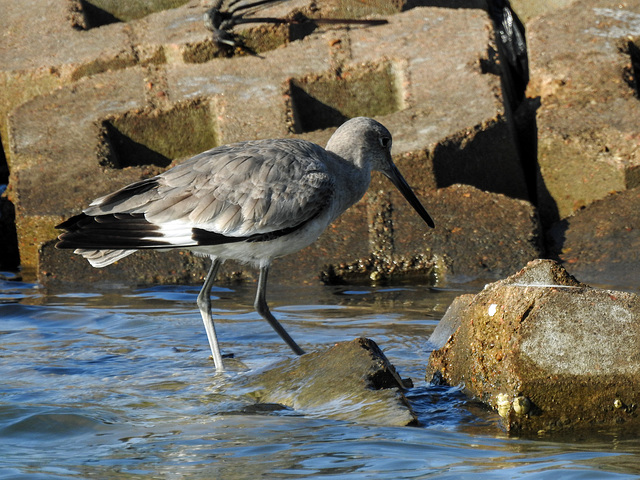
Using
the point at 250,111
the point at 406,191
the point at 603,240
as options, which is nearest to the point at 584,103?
the point at 603,240

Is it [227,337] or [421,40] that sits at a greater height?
[421,40]

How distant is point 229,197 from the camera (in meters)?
4.33

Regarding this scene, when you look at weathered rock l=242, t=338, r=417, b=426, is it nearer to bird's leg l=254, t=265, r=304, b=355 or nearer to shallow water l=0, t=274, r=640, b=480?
shallow water l=0, t=274, r=640, b=480

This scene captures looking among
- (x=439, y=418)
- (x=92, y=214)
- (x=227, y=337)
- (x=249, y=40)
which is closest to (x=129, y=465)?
(x=439, y=418)

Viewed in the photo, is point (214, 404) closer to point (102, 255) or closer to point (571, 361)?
point (102, 255)

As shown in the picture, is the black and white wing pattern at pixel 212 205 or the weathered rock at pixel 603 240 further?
the weathered rock at pixel 603 240

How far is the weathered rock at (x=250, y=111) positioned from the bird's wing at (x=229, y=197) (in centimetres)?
124

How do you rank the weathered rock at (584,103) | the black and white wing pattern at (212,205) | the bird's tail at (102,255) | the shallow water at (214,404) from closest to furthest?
the shallow water at (214,404)
the black and white wing pattern at (212,205)
the bird's tail at (102,255)
the weathered rock at (584,103)

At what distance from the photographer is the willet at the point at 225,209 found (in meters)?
4.25

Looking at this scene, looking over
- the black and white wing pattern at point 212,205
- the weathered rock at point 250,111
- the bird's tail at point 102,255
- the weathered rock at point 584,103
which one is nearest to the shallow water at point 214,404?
the weathered rock at point 250,111

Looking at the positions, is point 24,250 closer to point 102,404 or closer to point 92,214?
point 92,214

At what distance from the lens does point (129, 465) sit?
3.13 m

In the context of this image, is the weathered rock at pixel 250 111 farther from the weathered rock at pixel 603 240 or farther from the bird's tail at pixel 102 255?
the bird's tail at pixel 102 255

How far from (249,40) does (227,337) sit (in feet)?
9.67
